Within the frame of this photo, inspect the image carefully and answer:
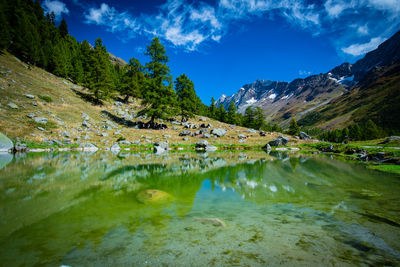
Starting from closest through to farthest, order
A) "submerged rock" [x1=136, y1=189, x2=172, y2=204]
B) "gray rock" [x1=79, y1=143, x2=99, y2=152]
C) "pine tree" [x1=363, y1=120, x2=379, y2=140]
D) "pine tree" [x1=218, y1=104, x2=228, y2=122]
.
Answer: "submerged rock" [x1=136, y1=189, x2=172, y2=204], "gray rock" [x1=79, y1=143, x2=99, y2=152], "pine tree" [x1=363, y1=120, x2=379, y2=140], "pine tree" [x1=218, y1=104, x2=228, y2=122]

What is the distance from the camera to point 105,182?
9211mm

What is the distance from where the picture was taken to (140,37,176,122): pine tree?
125ft

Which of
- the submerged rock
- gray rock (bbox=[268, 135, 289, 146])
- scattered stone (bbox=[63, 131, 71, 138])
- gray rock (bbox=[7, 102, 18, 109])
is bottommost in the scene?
the submerged rock

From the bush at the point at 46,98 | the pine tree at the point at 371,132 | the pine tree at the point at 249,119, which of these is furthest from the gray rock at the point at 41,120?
the pine tree at the point at 371,132

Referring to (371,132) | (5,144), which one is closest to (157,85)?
(5,144)

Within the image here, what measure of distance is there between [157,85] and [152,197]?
35.2m

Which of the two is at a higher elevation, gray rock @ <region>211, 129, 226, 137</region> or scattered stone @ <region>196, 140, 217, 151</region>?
gray rock @ <region>211, 129, 226, 137</region>

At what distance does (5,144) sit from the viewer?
22094 mm

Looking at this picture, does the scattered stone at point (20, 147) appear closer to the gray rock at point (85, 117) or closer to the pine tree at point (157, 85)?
the gray rock at point (85, 117)

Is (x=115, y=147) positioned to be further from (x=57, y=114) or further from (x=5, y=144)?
(x=57, y=114)

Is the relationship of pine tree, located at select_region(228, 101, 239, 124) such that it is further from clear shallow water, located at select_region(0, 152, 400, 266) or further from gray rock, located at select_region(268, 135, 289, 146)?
clear shallow water, located at select_region(0, 152, 400, 266)

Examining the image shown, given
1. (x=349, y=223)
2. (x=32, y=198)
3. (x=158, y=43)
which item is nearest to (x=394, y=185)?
(x=349, y=223)

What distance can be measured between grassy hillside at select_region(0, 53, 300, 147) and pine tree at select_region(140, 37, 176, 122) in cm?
572

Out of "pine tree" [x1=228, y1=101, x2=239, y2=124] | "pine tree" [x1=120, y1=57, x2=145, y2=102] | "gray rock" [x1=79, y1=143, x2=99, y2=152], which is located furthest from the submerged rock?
"pine tree" [x1=228, y1=101, x2=239, y2=124]
